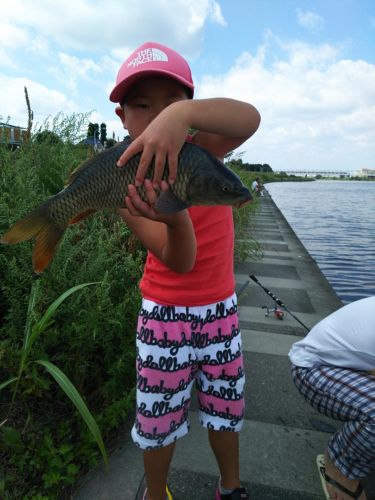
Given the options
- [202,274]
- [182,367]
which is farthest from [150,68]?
[182,367]

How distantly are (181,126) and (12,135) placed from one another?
370cm

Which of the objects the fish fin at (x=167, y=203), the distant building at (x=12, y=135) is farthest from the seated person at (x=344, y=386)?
the distant building at (x=12, y=135)

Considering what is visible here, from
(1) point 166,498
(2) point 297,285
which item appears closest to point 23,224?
(1) point 166,498

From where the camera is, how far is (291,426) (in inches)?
104

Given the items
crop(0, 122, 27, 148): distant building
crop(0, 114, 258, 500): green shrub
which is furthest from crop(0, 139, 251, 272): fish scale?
crop(0, 122, 27, 148): distant building

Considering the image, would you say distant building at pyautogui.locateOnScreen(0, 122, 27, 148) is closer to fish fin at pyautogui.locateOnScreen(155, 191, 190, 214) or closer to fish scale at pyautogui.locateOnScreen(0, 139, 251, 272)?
fish scale at pyautogui.locateOnScreen(0, 139, 251, 272)

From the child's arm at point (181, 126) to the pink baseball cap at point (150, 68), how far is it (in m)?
0.39

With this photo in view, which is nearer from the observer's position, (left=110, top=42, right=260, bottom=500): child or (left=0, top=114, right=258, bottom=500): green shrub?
(left=110, top=42, right=260, bottom=500): child

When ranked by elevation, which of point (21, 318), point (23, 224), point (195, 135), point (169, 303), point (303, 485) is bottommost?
point (303, 485)

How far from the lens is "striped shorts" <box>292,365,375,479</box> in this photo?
1942mm

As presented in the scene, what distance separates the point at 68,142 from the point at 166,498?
3816 mm

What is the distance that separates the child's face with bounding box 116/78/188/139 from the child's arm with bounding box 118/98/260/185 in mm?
429

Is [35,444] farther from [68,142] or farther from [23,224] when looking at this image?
[68,142]

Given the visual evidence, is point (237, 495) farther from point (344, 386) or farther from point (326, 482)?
point (344, 386)
